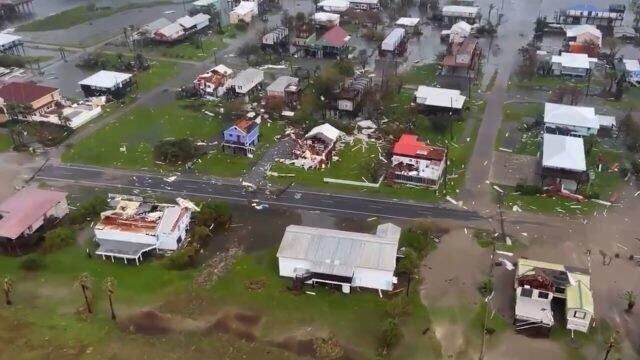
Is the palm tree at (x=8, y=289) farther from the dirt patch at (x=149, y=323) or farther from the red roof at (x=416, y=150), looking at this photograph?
the red roof at (x=416, y=150)

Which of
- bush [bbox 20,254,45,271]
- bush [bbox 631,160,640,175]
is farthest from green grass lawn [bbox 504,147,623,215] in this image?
bush [bbox 20,254,45,271]

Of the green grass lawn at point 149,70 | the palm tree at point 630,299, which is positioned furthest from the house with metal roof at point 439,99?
the green grass lawn at point 149,70

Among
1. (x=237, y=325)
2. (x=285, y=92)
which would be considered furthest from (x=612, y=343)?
(x=285, y=92)

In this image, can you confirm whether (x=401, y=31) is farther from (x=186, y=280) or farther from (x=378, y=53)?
(x=186, y=280)

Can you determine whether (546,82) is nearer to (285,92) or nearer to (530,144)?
(530,144)

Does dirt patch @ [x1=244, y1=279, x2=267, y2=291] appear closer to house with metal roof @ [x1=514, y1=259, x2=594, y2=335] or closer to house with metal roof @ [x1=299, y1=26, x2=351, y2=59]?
house with metal roof @ [x1=514, y1=259, x2=594, y2=335]

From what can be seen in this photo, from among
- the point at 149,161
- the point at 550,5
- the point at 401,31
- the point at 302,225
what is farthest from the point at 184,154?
the point at 550,5
